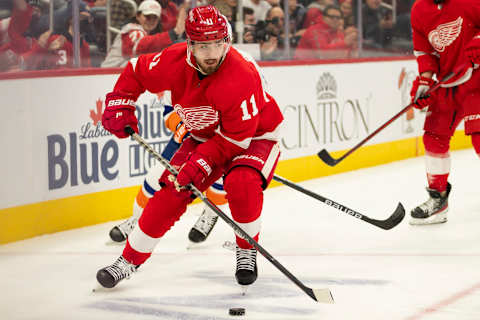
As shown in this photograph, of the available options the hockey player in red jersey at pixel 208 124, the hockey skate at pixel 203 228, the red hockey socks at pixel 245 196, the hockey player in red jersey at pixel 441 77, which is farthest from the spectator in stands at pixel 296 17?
the red hockey socks at pixel 245 196

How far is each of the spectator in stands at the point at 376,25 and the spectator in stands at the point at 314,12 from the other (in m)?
0.52

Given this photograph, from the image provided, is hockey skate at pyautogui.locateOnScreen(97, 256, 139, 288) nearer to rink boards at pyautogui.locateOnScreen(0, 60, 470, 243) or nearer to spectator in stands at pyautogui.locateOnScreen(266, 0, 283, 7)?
rink boards at pyautogui.locateOnScreen(0, 60, 470, 243)

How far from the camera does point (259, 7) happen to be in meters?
6.10

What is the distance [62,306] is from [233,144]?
863mm

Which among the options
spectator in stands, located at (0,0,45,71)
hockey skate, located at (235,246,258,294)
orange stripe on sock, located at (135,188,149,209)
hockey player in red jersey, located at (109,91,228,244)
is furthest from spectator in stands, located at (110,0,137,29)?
hockey skate, located at (235,246,258,294)

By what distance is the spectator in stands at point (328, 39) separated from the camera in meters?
6.50

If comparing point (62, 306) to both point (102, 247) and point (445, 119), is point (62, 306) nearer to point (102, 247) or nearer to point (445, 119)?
point (102, 247)

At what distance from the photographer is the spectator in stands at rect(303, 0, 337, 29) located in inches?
258

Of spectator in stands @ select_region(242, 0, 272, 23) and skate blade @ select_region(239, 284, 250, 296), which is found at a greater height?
spectator in stands @ select_region(242, 0, 272, 23)

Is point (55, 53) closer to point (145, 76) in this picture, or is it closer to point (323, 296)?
point (145, 76)

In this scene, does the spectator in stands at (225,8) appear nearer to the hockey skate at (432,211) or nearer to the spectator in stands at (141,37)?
the spectator in stands at (141,37)

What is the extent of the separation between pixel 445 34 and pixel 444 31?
2 centimetres

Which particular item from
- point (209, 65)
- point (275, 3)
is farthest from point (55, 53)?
point (275, 3)

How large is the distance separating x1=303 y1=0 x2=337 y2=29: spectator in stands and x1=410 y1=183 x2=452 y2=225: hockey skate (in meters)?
2.38
